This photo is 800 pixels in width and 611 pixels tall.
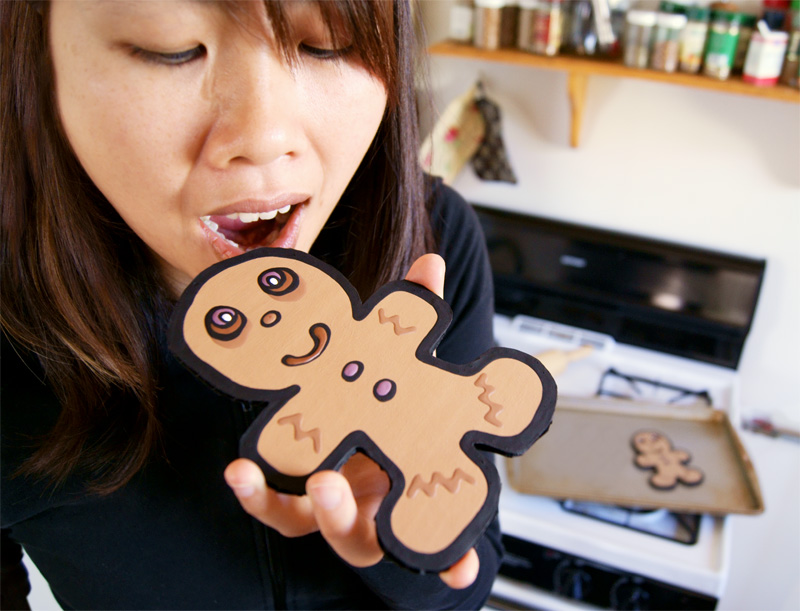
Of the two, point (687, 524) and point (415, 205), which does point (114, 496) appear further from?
point (687, 524)

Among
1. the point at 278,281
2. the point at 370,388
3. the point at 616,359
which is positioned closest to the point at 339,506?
the point at 370,388

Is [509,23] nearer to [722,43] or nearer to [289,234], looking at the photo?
[722,43]

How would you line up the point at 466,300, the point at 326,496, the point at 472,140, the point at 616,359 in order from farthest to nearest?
the point at 472,140
the point at 616,359
the point at 466,300
the point at 326,496

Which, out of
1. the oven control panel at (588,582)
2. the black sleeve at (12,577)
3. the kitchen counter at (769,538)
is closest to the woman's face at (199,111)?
the black sleeve at (12,577)

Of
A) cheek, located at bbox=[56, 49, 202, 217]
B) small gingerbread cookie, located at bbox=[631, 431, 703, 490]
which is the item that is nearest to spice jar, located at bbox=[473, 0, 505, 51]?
small gingerbread cookie, located at bbox=[631, 431, 703, 490]

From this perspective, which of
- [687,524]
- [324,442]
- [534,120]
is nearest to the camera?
[324,442]

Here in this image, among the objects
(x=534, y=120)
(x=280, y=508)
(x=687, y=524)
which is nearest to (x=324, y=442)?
(x=280, y=508)

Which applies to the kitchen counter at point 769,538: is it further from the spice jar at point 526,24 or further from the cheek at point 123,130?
the cheek at point 123,130
